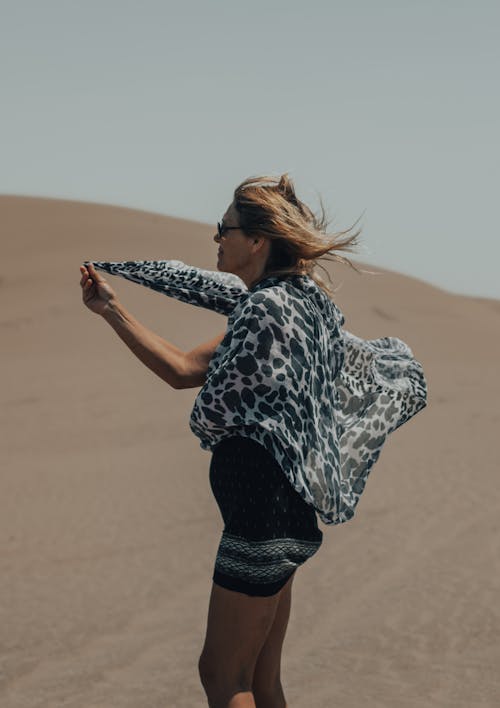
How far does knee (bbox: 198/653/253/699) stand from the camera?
3070 millimetres

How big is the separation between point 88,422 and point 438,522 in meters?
4.92

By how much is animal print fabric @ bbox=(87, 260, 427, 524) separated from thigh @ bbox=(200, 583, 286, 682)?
12.4 inches

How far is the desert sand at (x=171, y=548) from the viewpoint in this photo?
19.6 feet

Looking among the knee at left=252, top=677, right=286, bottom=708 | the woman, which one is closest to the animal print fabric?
the woman

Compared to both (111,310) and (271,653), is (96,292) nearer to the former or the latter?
(111,310)

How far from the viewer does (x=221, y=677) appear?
10.1 feet

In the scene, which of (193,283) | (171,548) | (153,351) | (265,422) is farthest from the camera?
(171,548)

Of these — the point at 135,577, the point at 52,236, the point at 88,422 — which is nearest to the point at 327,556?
the point at 135,577

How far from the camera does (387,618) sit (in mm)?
7027

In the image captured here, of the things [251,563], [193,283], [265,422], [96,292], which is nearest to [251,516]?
[251,563]

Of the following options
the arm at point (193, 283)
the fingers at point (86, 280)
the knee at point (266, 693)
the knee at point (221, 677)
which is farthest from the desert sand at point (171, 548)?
the fingers at point (86, 280)

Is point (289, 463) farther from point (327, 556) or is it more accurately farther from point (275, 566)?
point (327, 556)

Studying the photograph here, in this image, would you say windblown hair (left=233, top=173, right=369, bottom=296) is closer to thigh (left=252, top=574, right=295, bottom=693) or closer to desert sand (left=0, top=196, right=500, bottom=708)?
thigh (left=252, top=574, right=295, bottom=693)

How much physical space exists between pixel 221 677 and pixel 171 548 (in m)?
5.77
